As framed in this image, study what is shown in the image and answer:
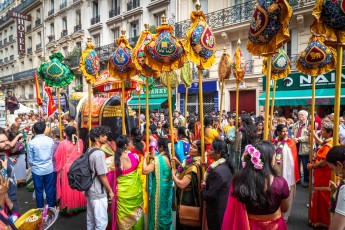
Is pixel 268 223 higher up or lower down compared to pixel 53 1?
lower down

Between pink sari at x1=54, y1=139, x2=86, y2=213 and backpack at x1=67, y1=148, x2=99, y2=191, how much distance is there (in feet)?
4.97

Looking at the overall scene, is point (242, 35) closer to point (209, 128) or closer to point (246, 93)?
point (246, 93)

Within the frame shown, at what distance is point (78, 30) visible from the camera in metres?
25.1

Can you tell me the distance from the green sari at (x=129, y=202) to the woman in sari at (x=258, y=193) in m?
1.69

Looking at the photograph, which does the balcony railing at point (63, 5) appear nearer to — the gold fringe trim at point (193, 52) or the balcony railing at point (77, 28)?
the balcony railing at point (77, 28)

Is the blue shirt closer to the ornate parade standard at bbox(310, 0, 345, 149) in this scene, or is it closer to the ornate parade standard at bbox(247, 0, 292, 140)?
the ornate parade standard at bbox(247, 0, 292, 140)

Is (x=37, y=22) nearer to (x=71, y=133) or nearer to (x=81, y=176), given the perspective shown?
(x=71, y=133)

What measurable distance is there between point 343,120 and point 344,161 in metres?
4.49

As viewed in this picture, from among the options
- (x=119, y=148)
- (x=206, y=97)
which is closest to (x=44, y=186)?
(x=119, y=148)

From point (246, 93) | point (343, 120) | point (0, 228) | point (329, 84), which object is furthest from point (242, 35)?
point (0, 228)

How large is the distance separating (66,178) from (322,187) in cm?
417

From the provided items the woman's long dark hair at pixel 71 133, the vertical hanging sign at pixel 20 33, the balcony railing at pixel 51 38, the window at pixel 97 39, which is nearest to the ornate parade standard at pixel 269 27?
the woman's long dark hair at pixel 71 133

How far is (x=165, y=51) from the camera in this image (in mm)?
4145

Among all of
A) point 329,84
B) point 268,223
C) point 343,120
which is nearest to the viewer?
point 268,223
